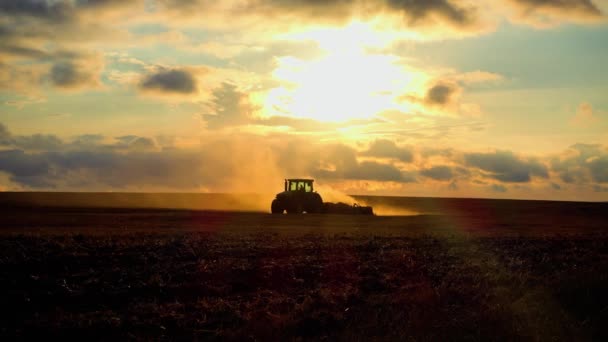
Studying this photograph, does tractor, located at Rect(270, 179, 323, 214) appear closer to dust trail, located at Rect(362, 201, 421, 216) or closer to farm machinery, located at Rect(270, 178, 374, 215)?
farm machinery, located at Rect(270, 178, 374, 215)

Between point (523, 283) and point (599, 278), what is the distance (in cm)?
250

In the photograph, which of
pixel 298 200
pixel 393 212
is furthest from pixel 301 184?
pixel 393 212

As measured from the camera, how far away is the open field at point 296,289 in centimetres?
1364

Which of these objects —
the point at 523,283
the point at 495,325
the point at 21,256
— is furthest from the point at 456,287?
the point at 21,256

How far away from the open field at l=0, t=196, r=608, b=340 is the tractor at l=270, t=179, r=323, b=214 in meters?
26.5

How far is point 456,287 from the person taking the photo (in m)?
18.5

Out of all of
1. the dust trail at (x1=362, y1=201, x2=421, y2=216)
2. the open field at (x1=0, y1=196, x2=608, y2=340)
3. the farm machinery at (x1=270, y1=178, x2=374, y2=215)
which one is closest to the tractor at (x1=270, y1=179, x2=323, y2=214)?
the farm machinery at (x1=270, y1=178, x2=374, y2=215)

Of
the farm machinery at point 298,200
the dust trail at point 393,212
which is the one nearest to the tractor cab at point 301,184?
the farm machinery at point 298,200

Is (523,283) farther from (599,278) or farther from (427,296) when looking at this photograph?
(427,296)

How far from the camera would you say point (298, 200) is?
179 ft

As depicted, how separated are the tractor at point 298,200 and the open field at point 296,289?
26.5 metres

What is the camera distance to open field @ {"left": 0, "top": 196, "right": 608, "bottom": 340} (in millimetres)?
13641

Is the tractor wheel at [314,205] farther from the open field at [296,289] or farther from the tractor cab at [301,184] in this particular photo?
the open field at [296,289]

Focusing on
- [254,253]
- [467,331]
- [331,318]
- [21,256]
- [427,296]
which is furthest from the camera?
[254,253]
